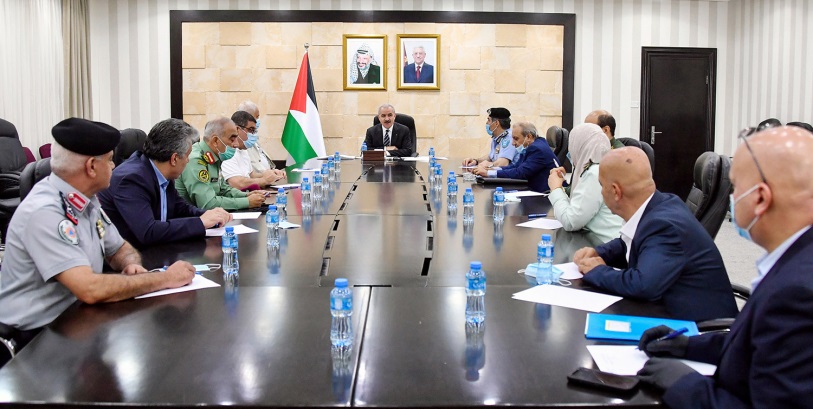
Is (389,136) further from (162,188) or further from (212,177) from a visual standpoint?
Answer: (162,188)

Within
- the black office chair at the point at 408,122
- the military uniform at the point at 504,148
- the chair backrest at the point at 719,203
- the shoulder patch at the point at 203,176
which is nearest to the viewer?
the chair backrest at the point at 719,203

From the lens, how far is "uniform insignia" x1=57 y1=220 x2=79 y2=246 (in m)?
2.23

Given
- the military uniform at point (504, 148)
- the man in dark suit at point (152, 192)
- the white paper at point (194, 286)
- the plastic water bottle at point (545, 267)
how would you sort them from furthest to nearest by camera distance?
the military uniform at point (504, 148) → the man in dark suit at point (152, 192) → the plastic water bottle at point (545, 267) → the white paper at point (194, 286)

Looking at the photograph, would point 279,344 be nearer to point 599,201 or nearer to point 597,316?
point 597,316

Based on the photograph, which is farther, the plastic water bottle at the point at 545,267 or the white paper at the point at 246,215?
the white paper at the point at 246,215

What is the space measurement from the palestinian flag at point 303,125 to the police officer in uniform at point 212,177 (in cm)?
393

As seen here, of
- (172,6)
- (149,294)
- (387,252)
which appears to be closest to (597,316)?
(387,252)

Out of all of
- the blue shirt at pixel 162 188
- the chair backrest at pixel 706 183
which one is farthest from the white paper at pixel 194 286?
the chair backrest at pixel 706 183

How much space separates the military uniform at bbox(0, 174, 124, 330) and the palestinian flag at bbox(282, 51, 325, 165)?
6.38 meters

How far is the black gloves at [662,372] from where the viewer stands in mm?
1482

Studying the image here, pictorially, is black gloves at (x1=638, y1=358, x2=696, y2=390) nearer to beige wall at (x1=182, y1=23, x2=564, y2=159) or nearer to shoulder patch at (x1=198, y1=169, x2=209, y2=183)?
shoulder patch at (x1=198, y1=169, x2=209, y2=183)

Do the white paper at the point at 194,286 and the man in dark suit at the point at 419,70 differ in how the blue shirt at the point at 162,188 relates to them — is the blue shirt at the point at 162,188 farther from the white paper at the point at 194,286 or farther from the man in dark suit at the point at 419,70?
the man in dark suit at the point at 419,70

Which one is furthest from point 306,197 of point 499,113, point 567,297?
point 499,113

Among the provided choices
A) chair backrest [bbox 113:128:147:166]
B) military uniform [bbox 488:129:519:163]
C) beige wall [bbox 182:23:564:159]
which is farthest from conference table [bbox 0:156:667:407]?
beige wall [bbox 182:23:564:159]
